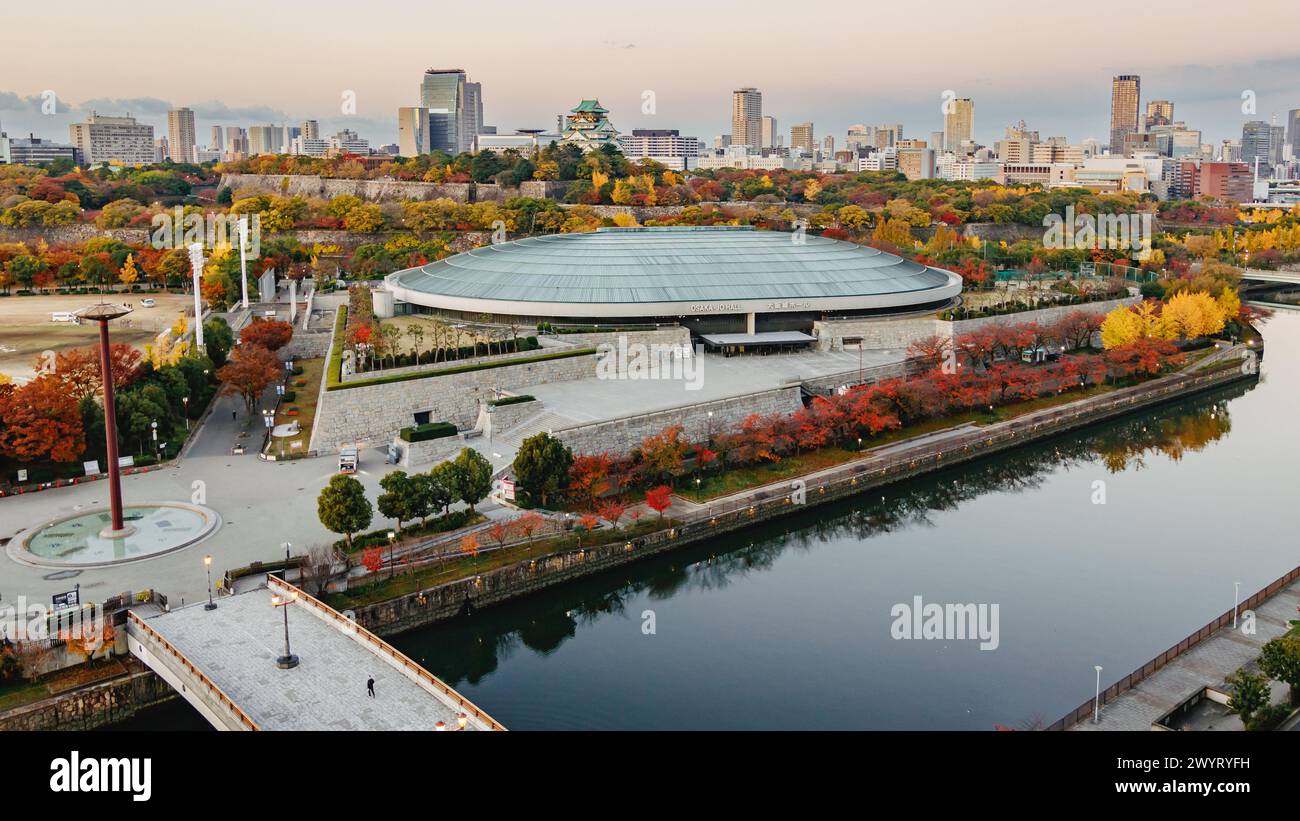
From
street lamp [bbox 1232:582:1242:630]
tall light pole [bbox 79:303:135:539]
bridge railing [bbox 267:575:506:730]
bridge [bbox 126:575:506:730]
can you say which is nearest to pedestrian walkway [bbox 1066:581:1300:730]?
street lamp [bbox 1232:582:1242:630]

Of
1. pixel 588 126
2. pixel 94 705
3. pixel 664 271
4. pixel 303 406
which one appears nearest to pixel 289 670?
pixel 94 705

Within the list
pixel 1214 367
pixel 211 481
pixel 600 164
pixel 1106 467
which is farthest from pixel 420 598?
pixel 600 164

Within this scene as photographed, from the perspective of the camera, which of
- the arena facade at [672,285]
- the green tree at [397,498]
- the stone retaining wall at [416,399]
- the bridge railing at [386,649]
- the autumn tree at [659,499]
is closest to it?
the bridge railing at [386,649]

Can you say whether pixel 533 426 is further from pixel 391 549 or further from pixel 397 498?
pixel 391 549

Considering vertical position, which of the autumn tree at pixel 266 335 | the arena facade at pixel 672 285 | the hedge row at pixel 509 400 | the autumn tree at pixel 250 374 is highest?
the arena facade at pixel 672 285

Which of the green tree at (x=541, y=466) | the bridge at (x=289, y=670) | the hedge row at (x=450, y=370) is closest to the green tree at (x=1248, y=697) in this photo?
the bridge at (x=289, y=670)

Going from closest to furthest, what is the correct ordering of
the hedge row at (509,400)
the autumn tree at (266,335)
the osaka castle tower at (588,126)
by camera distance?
the hedge row at (509,400) < the autumn tree at (266,335) < the osaka castle tower at (588,126)

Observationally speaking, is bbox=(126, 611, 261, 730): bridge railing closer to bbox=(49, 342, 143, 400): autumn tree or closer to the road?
the road

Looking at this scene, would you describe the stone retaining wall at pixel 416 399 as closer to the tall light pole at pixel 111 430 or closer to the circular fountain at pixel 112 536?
the circular fountain at pixel 112 536
